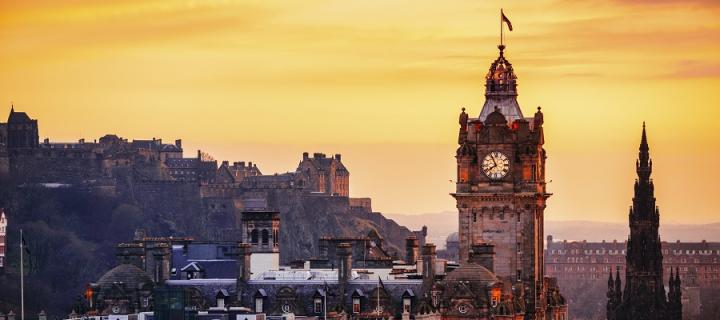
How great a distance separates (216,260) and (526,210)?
1441 cm

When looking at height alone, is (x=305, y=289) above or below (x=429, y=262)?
below

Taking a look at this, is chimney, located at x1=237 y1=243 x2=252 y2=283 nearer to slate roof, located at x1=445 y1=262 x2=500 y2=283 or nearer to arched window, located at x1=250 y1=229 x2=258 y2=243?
slate roof, located at x1=445 y1=262 x2=500 y2=283

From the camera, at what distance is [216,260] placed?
144m

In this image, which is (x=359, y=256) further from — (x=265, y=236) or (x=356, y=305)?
(x=356, y=305)

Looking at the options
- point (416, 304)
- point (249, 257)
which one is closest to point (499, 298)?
point (416, 304)

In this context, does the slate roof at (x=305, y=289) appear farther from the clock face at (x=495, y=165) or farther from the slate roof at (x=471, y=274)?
the clock face at (x=495, y=165)

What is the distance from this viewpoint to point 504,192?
141375mm

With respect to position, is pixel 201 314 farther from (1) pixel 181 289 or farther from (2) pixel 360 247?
(2) pixel 360 247

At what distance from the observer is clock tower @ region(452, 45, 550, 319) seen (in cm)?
14100

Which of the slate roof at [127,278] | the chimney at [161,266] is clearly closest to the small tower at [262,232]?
the chimney at [161,266]

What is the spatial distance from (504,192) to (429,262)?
7.15 m

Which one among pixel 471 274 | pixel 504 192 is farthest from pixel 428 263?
pixel 504 192

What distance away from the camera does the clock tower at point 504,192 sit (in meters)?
141

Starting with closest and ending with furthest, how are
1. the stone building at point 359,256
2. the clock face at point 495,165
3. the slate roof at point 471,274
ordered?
the slate roof at point 471,274 < the clock face at point 495,165 < the stone building at point 359,256
